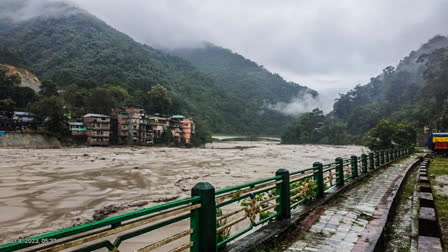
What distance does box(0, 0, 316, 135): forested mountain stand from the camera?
77.1 metres

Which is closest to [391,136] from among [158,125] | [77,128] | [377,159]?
[377,159]

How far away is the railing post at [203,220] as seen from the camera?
11.2ft

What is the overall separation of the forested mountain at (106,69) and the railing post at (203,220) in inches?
2516

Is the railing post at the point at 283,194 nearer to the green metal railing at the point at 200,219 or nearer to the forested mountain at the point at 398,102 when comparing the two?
the green metal railing at the point at 200,219

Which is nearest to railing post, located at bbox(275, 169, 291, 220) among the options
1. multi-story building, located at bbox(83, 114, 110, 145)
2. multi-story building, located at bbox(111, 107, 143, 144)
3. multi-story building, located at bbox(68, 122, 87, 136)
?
multi-story building, located at bbox(83, 114, 110, 145)

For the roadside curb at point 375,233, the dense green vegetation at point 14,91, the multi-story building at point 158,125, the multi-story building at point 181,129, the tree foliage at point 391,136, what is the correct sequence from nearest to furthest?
the roadside curb at point 375,233, the tree foliage at point 391,136, the dense green vegetation at point 14,91, the multi-story building at point 158,125, the multi-story building at point 181,129

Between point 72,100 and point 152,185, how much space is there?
5742 centimetres

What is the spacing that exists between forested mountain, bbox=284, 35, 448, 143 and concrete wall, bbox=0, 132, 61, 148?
2989 inches

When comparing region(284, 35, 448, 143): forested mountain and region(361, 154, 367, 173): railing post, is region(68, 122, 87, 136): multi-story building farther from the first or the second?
region(284, 35, 448, 143): forested mountain

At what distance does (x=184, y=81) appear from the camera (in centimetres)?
13938

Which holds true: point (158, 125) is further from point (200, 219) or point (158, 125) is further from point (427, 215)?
point (200, 219)

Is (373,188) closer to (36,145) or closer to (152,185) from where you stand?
(152,185)

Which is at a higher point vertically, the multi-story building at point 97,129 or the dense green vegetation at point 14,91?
the dense green vegetation at point 14,91

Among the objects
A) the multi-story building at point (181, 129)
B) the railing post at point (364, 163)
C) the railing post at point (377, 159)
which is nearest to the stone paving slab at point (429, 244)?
the railing post at point (364, 163)
